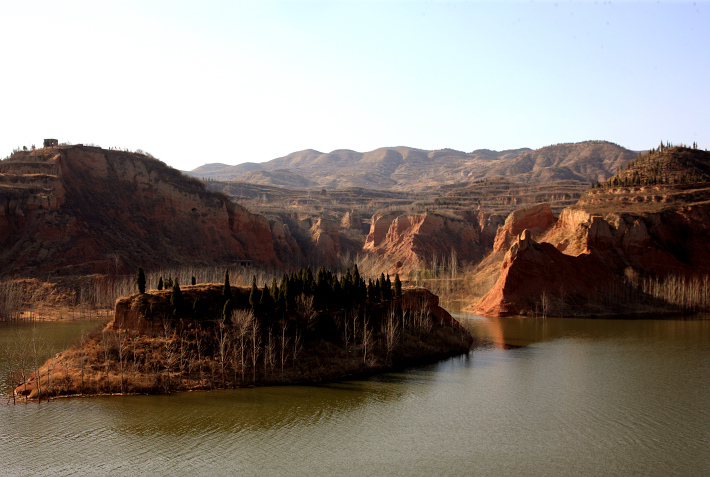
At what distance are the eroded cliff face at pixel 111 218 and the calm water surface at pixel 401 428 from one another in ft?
133

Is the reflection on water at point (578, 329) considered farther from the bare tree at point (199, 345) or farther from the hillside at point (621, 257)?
the bare tree at point (199, 345)

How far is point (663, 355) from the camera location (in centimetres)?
4428

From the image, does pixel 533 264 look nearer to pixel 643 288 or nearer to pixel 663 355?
pixel 643 288

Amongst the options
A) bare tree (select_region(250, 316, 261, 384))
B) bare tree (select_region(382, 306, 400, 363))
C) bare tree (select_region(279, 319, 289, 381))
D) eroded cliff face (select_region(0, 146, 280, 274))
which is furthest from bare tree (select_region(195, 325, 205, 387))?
eroded cliff face (select_region(0, 146, 280, 274))

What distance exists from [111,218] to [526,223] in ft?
218

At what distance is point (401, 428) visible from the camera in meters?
27.9

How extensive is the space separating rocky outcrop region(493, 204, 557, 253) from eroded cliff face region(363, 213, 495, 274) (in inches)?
398

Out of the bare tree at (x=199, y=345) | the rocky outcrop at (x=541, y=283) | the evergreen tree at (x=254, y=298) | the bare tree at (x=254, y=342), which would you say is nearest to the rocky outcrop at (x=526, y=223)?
the rocky outcrop at (x=541, y=283)

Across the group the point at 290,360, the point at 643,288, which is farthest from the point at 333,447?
the point at 643,288

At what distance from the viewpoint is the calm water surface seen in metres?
23.4

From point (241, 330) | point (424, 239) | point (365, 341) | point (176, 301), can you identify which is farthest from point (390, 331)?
point (424, 239)

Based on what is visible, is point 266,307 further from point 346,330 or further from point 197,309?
point 346,330

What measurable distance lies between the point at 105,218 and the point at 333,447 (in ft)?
230

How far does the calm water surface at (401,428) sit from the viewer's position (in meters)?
23.4
